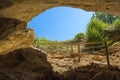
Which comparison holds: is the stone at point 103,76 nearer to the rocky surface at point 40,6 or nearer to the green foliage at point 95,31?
the rocky surface at point 40,6

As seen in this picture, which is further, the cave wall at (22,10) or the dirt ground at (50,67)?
the dirt ground at (50,67)

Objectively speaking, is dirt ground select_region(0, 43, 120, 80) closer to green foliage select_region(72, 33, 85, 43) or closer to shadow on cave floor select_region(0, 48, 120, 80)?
shadow on cave floor select_region(0, 48, 120, 80)

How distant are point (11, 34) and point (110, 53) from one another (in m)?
9.80

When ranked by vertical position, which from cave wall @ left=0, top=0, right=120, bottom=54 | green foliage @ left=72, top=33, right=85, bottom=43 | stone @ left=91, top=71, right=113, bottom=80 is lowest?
stone @ left=91, top=71, right=113, bottom=80

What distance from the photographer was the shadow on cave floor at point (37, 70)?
14.1 meters

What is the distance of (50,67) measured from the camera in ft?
54.7

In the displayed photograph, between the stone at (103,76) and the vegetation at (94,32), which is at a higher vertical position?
the vegetation at (94,32)

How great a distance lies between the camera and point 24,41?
16047 millimetres

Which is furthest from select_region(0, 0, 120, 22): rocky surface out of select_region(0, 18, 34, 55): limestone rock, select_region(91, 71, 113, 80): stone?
select_region(91, 71, 113, 80): stone

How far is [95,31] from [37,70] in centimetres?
1288

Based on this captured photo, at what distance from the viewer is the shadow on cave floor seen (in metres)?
14.1

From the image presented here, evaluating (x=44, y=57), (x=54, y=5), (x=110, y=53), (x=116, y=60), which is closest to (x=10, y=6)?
(x=54, y=5)

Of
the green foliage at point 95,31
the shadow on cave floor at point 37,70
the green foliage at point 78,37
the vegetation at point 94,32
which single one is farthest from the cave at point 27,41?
the green foliage at point 78,37

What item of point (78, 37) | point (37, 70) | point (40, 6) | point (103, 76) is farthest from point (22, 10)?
point (78, 37)
